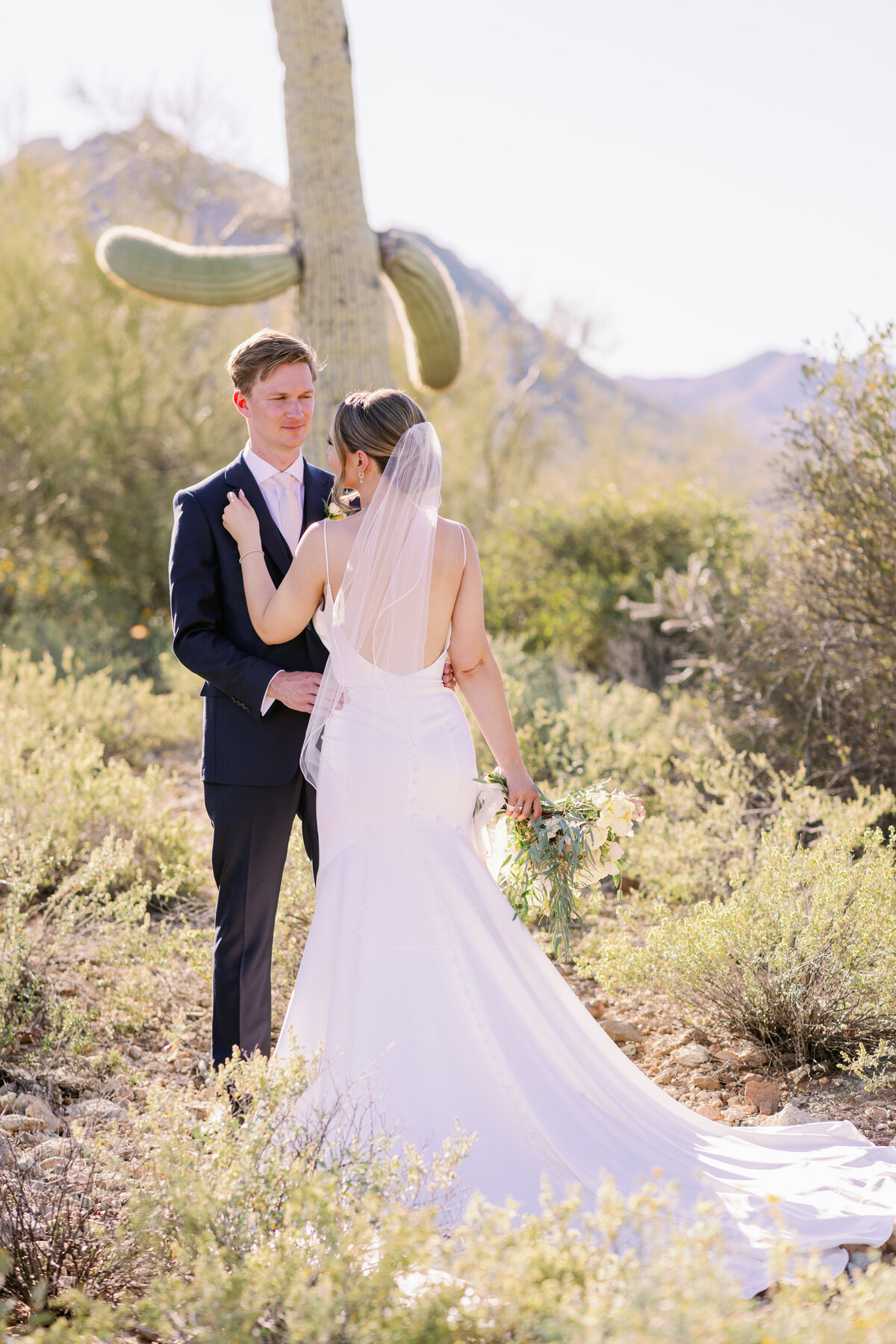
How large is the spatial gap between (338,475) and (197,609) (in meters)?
0.57

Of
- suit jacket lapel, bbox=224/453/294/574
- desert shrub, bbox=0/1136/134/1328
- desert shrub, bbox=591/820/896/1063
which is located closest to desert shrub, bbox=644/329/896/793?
desert shrub, bbox=591/820/896/1063

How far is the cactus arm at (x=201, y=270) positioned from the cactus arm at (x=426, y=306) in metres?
0.71

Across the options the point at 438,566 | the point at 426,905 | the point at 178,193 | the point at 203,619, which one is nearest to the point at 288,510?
the point at 203,619

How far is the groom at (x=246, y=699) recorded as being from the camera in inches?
119

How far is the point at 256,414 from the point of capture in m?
3.17

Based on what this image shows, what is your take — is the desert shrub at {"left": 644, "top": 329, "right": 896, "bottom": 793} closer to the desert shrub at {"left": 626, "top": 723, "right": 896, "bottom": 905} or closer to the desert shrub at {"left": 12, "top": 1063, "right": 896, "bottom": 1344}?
the desert shrub at {"left": 626, "top": 723, "right": 896, "bottom": 905}

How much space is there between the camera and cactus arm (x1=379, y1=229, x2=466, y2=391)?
7.18m

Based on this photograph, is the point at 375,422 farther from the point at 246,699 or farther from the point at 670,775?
the point at 670,775

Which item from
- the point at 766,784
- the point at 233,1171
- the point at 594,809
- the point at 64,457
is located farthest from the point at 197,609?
the point at 64,457

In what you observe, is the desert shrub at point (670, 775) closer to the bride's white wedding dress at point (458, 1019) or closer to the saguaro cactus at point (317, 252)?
the bride's white wedding dress at point (458, 1019)

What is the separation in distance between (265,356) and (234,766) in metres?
1.21

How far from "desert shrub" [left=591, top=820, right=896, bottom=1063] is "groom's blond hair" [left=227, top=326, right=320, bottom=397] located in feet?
7.13

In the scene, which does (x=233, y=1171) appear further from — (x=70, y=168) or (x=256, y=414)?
(x=70, y=168)

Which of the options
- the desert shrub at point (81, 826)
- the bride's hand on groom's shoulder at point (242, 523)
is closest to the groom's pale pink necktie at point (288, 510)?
the bride's hand on groom's shoulder at point (242, 523)
